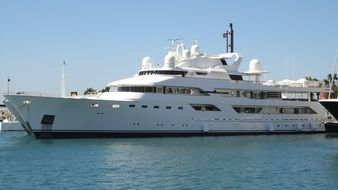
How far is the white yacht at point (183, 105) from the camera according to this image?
4031 cm

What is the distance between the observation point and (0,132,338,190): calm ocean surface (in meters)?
22.2

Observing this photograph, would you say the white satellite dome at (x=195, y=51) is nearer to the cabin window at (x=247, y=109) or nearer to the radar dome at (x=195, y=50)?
the radar dome at (x=195, y=50)

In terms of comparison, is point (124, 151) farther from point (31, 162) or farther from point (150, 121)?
point (150, 121)

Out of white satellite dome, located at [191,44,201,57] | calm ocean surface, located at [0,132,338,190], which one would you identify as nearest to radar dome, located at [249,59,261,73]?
white satellite dome, located at [191,44,201,57]

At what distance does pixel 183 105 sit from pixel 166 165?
17.2 m

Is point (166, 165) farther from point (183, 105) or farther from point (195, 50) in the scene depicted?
point (195, 50)

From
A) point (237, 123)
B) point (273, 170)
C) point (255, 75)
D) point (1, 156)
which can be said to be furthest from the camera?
point (255, 75)

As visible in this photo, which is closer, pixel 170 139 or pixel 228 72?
pixel 170 139

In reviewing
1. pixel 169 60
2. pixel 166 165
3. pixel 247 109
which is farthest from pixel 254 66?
pixel 166 165

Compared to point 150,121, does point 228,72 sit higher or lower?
higher

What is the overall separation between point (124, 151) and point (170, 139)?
9.21 meters

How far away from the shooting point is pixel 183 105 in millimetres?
43688

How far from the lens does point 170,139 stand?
41531mm

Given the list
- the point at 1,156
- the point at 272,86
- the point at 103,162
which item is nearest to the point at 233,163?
the point at 103,162
